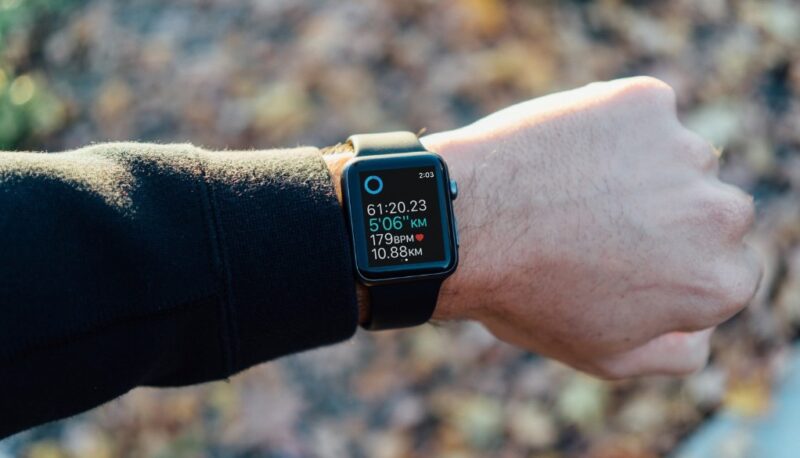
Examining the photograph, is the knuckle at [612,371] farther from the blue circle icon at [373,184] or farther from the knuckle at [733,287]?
the blue circle icon at [373,184]

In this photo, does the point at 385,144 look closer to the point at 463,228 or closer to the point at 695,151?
the point at 463,228

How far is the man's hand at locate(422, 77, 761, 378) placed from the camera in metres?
1.80

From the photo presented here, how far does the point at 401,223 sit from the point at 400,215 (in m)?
0.02

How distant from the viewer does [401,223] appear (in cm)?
171

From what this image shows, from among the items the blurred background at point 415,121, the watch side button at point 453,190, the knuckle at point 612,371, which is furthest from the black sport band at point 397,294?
the blurred background at point 415,121

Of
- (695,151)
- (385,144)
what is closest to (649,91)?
(695,151)

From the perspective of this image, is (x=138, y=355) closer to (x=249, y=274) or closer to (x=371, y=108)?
(x=249, y=274)

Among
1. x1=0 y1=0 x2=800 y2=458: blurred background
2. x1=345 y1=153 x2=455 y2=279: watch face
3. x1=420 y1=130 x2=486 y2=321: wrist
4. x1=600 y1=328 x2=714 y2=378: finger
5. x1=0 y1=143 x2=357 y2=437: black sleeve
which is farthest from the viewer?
x1=0 y1=0 x2=800 y2=458: blurred background

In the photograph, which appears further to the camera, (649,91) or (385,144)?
(649,91)

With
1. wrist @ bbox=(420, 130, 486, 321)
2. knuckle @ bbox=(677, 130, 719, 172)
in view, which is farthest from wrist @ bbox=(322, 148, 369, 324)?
knuckle @ bbox=(677, 130, 719, 172)

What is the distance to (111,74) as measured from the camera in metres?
3.43

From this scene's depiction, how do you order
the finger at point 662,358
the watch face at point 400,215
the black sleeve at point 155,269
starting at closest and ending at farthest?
the black sleeve at point 155,269, the watch face at point 400,215, the finger at point 662,358

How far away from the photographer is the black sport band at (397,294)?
1.70 metres

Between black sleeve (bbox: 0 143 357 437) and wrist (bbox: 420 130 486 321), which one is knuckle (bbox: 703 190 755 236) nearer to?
wrist (bbox: 420 130 486 321)
